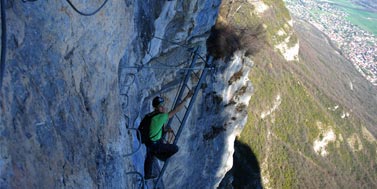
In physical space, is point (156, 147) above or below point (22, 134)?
below

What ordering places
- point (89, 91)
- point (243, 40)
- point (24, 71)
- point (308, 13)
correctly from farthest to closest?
1. point (308, 13)
2. point (243, 40)
3. point (89, 91)
4. point (24, 71)

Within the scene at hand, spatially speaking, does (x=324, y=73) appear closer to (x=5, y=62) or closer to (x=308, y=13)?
(x=308, y=13)

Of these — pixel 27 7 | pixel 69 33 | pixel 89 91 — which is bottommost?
pixel 89 91

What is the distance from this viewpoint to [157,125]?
7766 mm

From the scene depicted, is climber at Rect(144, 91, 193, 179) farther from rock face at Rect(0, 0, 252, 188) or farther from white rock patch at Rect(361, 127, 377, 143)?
white rock patch at Rect(361, 127, 377, 143)

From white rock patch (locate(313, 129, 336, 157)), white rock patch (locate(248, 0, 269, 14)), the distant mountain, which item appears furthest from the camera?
white rock patch (locate(313, 129, 336, 157))

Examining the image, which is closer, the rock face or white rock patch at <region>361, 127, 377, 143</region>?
the rock face

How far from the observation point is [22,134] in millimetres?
4387

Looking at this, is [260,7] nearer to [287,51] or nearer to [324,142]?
[287,51]

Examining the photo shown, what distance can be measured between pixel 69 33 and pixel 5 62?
4.83 feet

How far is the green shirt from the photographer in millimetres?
7622

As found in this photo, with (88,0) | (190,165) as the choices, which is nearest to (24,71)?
(88,0)

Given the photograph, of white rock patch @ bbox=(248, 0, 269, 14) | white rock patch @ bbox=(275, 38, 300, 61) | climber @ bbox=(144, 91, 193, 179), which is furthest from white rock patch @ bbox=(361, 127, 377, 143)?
climber @ bbox=(144, 91, 193, 179)

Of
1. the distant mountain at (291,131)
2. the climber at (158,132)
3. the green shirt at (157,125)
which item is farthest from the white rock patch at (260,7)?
the green shirt at (157,125)
